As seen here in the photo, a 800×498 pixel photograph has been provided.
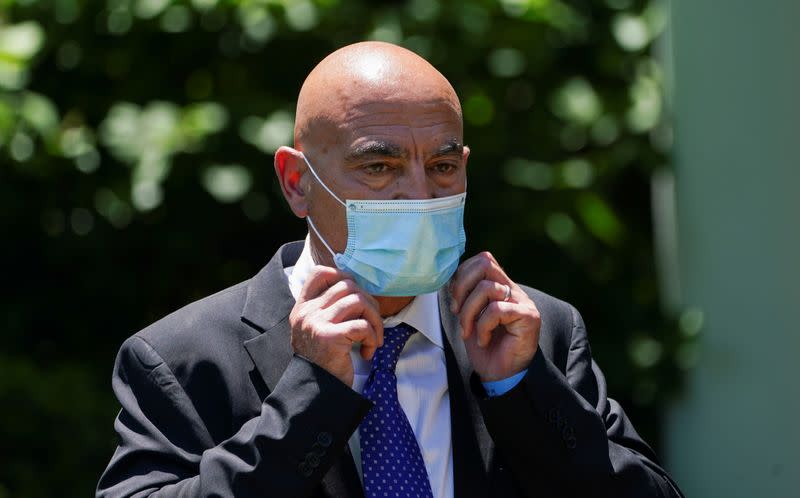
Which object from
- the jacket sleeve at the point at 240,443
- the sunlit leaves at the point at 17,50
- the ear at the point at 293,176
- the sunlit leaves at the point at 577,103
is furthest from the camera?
the sunlit leaves at the point at 577,103

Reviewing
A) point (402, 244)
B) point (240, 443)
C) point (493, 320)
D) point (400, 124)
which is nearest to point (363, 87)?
point (400, 124)

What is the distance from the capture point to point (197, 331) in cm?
298

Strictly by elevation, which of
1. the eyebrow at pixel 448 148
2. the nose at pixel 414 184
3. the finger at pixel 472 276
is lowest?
the finger at pixel 472 276

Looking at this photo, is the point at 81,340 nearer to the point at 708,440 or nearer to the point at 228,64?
the point at 228,64

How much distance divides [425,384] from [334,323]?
1.17 feet

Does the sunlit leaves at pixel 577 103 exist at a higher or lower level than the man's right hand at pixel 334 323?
lower

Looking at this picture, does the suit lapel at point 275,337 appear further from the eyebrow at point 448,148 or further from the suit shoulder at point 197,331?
the eyebrow at point 448,148

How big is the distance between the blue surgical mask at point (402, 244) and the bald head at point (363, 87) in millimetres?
195

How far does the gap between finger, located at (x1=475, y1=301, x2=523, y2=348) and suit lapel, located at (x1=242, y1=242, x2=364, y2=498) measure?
35cm

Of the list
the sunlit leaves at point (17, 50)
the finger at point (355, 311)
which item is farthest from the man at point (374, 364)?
the sunlit leaves at point (17, 50)

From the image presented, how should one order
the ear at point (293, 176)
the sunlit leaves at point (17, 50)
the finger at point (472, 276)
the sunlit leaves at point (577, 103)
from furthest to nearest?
the sunlit leaves at point (577, 103) < the sunlit leaves at point (17, 50) < the ear at point (293, 176) < the finger at point (472, 276)

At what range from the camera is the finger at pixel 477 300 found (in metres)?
2.86

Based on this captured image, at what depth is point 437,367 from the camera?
306cm

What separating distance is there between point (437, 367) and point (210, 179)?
224 cm
